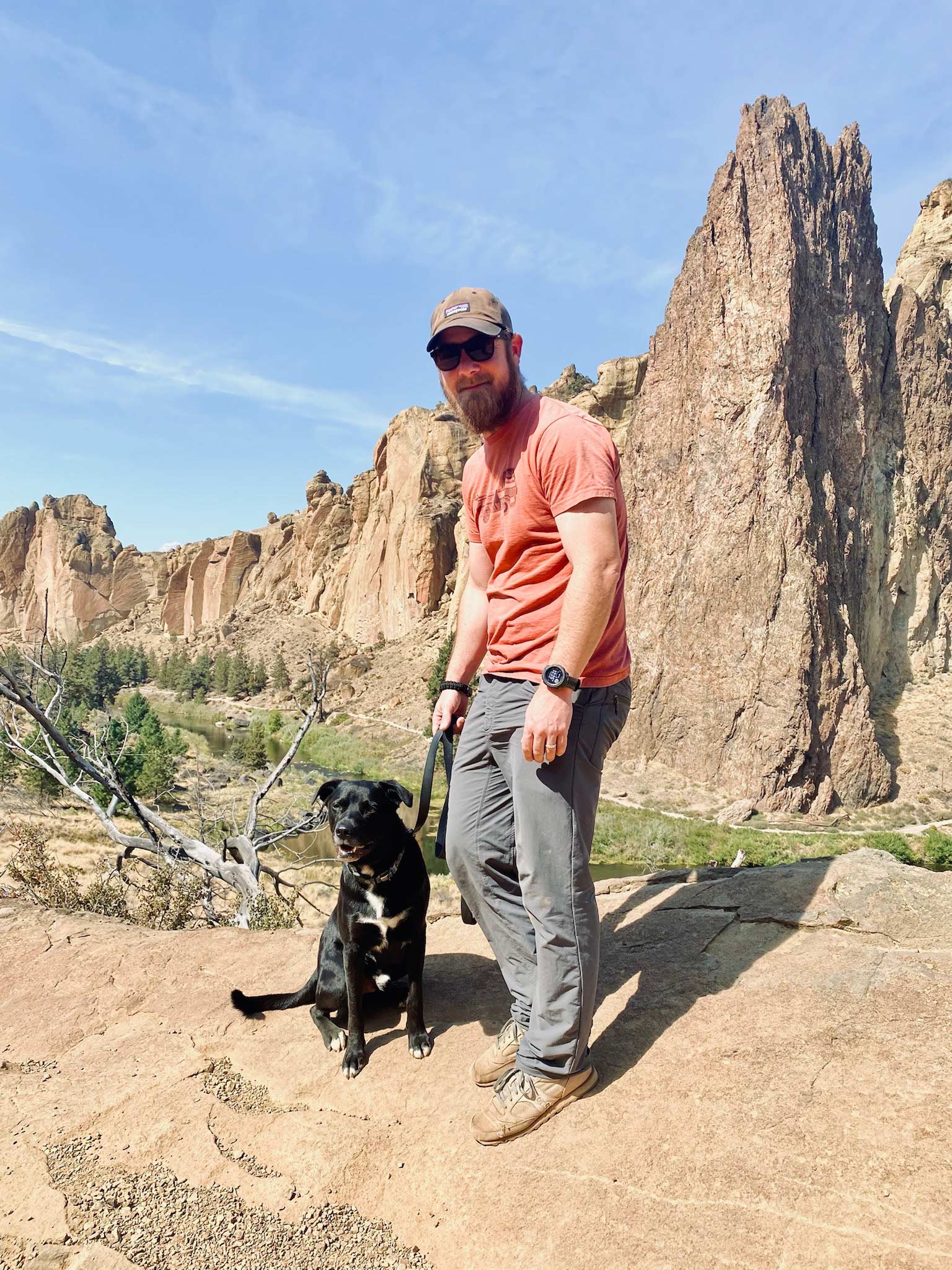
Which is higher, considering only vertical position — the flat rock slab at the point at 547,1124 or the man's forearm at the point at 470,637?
the man's forearm at the point at 470,637

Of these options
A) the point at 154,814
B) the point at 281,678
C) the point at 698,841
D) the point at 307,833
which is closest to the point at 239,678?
the point at 281,678

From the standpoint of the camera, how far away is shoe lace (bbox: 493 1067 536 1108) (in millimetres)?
2432

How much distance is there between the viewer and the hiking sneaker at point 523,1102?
2.38 meters

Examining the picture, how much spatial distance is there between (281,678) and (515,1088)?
75947 millimetres

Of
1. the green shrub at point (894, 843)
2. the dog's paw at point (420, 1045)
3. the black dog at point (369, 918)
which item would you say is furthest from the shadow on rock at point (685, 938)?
the green shrub at point (894, 843)

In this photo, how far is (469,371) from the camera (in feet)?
9.38

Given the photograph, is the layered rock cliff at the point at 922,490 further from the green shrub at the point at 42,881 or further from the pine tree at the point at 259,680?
the pine tree at the point at 259,680

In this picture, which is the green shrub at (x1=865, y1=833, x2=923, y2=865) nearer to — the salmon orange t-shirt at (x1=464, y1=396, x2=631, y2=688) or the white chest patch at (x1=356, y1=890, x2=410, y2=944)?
the white chest patch at (x1=356, y1=890, x2=410, y2=944)

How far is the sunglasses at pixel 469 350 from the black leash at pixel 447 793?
4.80 ft

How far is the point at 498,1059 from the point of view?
273 centimetres

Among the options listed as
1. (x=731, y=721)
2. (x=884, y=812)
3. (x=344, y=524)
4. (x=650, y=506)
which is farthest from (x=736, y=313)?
(x=344, y=524)

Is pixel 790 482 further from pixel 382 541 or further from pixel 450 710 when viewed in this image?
pixel 382 541

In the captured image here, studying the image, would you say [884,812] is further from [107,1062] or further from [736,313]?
[107,1062]

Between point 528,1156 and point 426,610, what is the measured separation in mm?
74637
